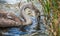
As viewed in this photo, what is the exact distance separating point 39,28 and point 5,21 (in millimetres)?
317

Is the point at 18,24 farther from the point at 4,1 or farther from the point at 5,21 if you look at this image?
the point at 4,1

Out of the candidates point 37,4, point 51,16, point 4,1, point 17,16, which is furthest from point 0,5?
point 51,16

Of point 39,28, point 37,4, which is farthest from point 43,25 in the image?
point 37,4

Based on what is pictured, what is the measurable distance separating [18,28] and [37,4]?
0.28m

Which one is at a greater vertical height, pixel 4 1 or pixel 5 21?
pixel 4 1

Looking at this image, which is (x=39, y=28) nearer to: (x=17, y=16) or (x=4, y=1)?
(x=17, y=16)

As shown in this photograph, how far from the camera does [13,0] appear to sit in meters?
1.95

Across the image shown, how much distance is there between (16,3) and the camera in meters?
1.94

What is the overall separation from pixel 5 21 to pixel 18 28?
0.44 ft

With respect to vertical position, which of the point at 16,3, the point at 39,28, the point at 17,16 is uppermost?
the point at 16,3

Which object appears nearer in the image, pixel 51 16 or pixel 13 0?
A: pixel 51 16

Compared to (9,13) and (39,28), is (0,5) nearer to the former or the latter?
(9,13)

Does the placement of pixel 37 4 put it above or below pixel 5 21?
above

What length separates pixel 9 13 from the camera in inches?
75.9
